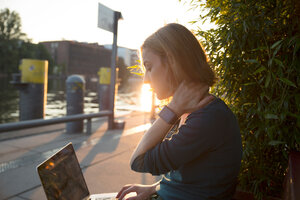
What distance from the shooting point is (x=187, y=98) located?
4.24 feet

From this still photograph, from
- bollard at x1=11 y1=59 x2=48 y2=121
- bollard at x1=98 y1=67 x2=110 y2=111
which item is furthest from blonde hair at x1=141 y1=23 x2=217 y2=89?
bollard at x1=98 y1=67 x2=110 y2=111

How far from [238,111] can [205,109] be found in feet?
3.77

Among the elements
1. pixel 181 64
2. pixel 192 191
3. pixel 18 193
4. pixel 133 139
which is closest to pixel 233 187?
pixel 192 191

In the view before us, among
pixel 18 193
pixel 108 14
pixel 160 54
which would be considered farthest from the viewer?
pixel 108 14

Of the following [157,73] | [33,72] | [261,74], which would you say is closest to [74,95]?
[33,72]

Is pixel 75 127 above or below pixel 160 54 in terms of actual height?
below

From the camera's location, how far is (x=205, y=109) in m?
1.19

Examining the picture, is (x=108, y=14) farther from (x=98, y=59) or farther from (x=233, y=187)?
(x=98, y=59)

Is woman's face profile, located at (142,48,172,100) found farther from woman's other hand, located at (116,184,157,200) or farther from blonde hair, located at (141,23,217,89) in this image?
woman's other hand, located at (116,184,157,200)

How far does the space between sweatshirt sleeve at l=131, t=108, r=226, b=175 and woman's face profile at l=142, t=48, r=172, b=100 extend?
0.24 m

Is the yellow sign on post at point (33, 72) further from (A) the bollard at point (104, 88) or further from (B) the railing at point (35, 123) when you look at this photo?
(A) the bollard at point (104, 88)

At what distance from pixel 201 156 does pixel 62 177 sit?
2.35 feet

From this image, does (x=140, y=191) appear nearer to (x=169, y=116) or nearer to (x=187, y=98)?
(x=169, y=116)

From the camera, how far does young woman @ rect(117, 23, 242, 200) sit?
117 centimetres
